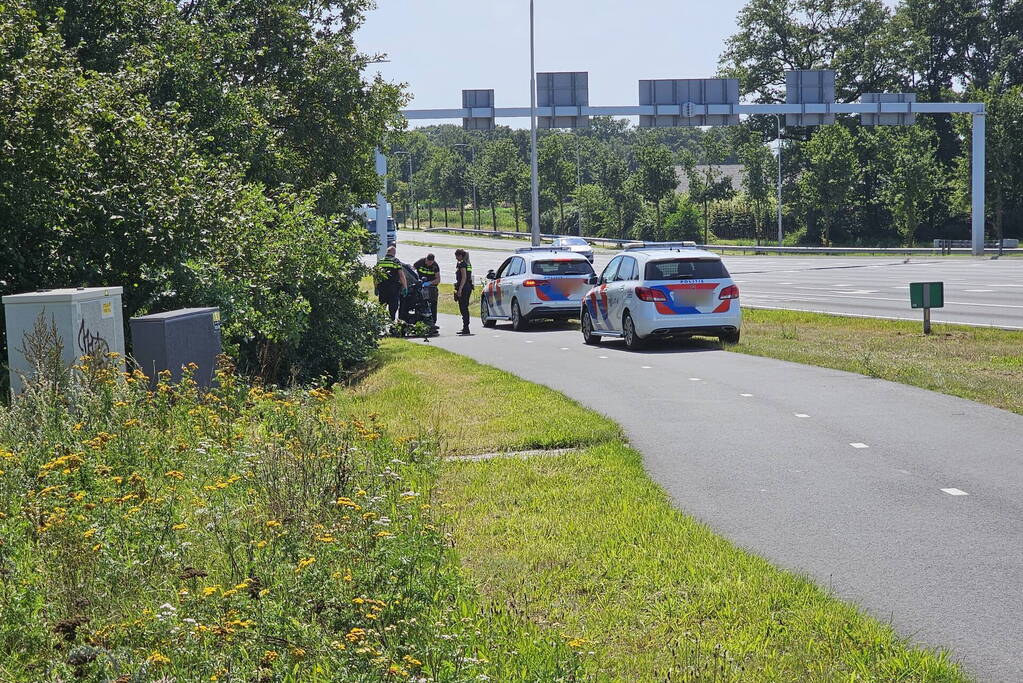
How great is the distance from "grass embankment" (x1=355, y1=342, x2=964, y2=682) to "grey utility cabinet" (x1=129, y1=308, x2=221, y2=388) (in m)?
2.64

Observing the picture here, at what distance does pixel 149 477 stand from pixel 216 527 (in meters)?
1.59

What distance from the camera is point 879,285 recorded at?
3578 centimetres

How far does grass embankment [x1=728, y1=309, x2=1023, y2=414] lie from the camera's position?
13120 millimetres

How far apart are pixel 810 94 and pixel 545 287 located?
29.4 meters

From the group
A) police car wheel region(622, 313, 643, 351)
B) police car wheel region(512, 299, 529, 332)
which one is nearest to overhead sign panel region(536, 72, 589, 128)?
police car wheel region(512, 299, 529, 332)

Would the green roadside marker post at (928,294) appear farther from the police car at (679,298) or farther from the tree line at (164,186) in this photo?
the tree line at (164,186)

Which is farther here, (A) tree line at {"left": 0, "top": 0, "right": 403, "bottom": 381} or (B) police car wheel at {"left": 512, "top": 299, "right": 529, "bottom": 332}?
(B) police car wheel at {"left": 512, "top": 299, "right": 529, "bottom": 332}

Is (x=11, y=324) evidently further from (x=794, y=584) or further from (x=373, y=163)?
(x=373, y=163)

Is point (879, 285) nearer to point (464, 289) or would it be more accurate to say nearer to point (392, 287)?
point (464, 289)

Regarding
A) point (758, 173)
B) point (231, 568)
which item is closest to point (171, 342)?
point (231, 568)

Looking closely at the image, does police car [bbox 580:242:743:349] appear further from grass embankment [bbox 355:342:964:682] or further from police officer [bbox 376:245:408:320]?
grass embankment [bbox 355:342:964:682]

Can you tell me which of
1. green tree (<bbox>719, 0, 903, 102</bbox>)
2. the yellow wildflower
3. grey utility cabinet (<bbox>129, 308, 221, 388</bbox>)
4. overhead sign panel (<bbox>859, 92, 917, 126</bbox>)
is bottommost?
the yellow wildflower

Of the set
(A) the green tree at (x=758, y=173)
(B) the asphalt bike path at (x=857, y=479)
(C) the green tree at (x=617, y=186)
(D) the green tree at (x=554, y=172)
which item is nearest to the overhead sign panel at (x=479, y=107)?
(B) the asphalt bike path at (x=857, y=479)

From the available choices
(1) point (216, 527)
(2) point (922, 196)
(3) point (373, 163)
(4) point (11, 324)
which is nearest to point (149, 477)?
(1) point (216, 527)
